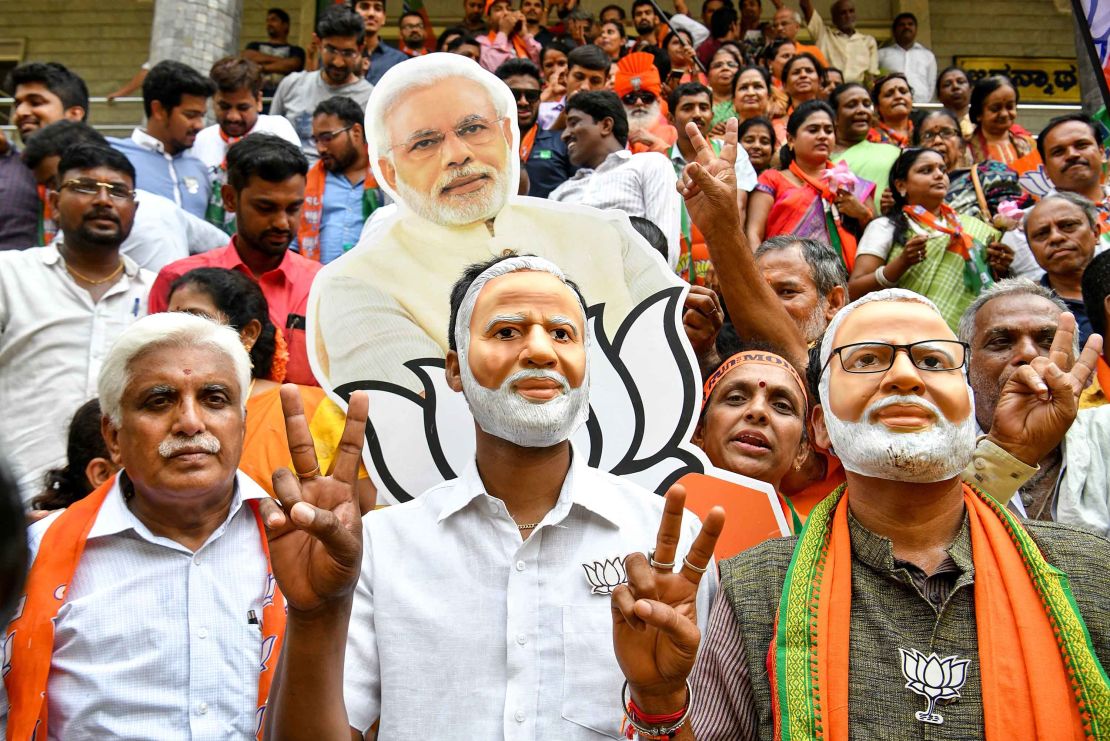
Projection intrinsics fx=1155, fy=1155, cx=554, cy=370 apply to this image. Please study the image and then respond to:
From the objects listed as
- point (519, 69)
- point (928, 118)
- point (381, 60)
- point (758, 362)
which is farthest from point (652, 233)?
point (381, 60)

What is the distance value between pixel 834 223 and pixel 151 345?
3.84 meters

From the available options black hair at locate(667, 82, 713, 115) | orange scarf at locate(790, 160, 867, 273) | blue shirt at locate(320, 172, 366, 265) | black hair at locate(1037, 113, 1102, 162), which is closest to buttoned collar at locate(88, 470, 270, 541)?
blue shirt at locate(320, 172, 366, 265)

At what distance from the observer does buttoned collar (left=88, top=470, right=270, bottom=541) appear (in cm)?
273

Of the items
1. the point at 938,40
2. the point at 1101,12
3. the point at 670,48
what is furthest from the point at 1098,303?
the point at 938,40

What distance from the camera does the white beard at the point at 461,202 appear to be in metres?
3.61

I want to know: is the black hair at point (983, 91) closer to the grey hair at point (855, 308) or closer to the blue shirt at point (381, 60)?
the blue shirt at point (381, 60)

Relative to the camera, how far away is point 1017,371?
3111 mm

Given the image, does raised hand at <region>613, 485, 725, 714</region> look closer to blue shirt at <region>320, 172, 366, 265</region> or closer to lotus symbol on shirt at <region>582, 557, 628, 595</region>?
lotus symbol on shirt at <region>582, 557, 628, 595</region>

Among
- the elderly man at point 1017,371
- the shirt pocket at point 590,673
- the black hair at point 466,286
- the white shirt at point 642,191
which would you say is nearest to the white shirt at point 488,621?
the shirt pocket at point 590,673

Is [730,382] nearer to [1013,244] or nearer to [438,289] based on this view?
[438,289]

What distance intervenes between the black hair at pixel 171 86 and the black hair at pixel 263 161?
1.63m

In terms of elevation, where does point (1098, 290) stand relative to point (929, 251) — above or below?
below

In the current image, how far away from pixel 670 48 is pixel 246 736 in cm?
766

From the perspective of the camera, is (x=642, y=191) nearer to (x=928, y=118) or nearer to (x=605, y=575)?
(x=605, y=575)
